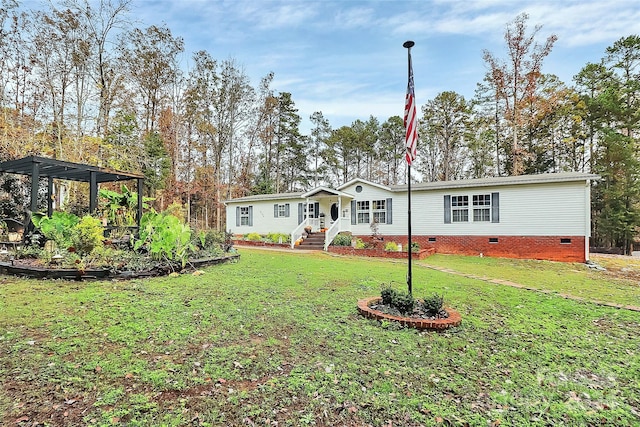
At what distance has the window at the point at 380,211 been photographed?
1566 centimetres

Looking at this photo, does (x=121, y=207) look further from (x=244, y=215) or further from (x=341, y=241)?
(x=244, y=215)

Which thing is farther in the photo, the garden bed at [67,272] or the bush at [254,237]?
the bush at [254,237]

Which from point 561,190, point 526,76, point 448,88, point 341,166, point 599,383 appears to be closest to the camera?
point 599,383

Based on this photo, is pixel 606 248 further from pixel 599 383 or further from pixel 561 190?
pixel 599 383

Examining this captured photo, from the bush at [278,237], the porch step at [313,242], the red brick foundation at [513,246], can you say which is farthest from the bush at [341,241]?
the bush at [278,237]

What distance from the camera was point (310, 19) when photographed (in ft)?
33.6

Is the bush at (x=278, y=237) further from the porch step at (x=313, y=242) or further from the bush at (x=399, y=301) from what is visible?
the bush at (x=399, y=301)

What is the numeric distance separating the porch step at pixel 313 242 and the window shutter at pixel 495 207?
7549 millimetres

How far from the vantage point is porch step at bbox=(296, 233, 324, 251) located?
15.3 meters

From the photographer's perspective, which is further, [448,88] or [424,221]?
[448,88]

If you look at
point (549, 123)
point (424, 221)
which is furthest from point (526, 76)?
point (424, 221)

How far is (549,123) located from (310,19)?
63.9 feet

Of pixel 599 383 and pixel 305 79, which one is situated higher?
pixel 305 79

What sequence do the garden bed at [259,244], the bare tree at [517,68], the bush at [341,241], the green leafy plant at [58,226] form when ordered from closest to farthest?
the green leafy plant at [58,226] < the bush at [341,241] < the garden bed at [259,244] < the bare tree at [517,68]
